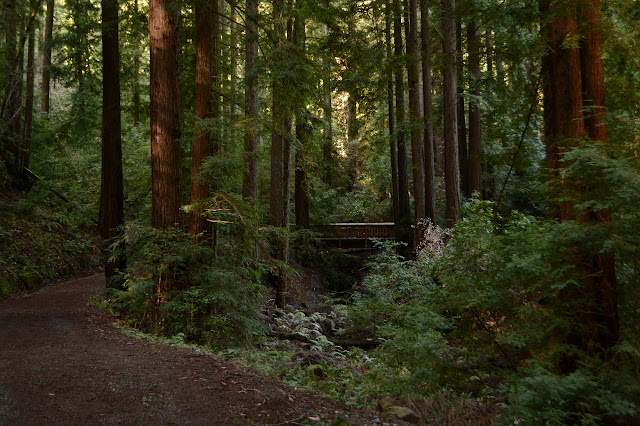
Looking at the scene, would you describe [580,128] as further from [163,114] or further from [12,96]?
[12,96]

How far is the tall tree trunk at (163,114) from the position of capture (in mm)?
8367

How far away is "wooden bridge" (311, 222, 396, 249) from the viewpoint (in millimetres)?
22422

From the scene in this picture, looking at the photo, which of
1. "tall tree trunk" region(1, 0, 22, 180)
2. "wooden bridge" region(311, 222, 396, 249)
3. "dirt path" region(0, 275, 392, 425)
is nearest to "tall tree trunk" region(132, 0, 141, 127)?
"tall tree trunk" region(1, 0, 22, 180)

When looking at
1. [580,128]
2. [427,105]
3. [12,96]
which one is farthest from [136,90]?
[580,128]

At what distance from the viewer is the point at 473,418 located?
18.9ft

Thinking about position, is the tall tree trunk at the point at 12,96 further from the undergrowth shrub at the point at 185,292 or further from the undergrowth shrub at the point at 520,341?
the undergrowth shrub at the point at 520,341

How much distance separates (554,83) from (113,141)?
8.93m

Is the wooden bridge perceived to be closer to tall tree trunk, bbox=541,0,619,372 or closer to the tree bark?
tall tree trunk, bbox=541,0,619,372

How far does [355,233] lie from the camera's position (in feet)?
74.5

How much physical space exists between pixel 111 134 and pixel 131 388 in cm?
741

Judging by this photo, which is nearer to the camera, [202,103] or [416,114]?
[202,103]

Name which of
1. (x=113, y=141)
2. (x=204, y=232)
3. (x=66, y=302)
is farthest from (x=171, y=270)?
(x=113, y=141)

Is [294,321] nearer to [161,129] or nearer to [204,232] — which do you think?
[204,232]

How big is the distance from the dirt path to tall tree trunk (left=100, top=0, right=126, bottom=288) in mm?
3884
